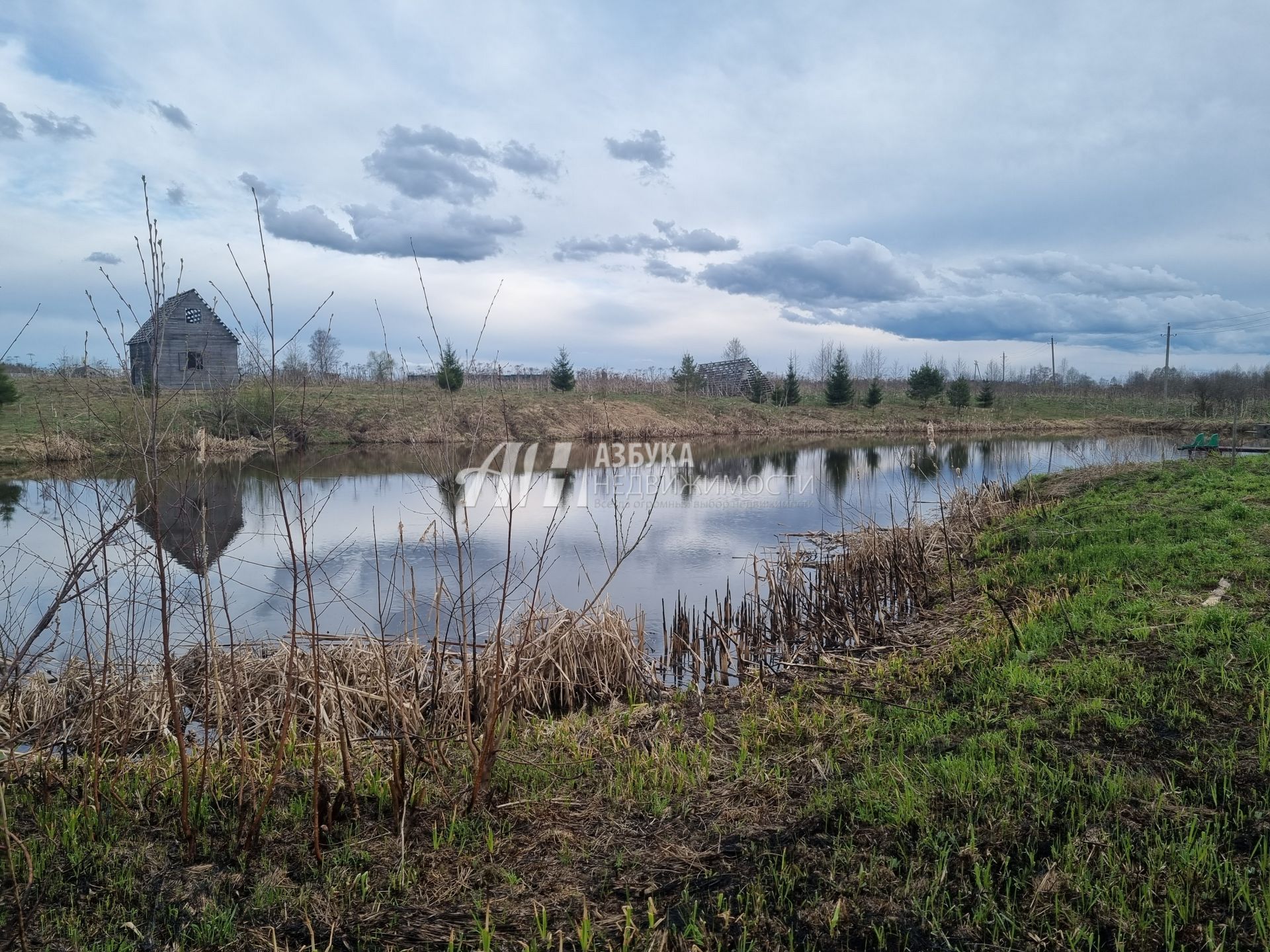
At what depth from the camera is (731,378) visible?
68875mm

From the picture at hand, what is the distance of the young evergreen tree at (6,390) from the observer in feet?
75.3

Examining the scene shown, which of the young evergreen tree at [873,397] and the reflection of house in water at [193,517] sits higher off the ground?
the young evergreen tree at [873,397]

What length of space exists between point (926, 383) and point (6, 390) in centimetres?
5246

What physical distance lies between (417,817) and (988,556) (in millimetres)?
9168

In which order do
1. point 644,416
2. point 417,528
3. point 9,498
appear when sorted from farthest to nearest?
point 644,416 → point 9,498 → point 417,528

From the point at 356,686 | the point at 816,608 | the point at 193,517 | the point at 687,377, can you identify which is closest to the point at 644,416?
the point at 687,377

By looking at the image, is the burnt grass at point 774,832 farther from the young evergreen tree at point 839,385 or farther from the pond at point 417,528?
the young evergreen tree at point 839,385

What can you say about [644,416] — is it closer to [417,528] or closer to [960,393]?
[960,393]

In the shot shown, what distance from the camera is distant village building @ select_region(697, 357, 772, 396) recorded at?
59.2m

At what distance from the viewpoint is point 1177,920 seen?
272 centimetres

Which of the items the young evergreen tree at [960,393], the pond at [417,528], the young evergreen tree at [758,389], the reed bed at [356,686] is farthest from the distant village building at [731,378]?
the reed bed at [356,686]

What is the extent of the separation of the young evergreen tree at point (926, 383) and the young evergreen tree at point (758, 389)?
11.0 metres

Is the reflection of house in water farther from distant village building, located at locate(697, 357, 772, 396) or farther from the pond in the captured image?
distant village building, located at locate(697, 357, 772, 396)

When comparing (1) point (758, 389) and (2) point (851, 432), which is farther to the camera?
(1) point (758, 389)
